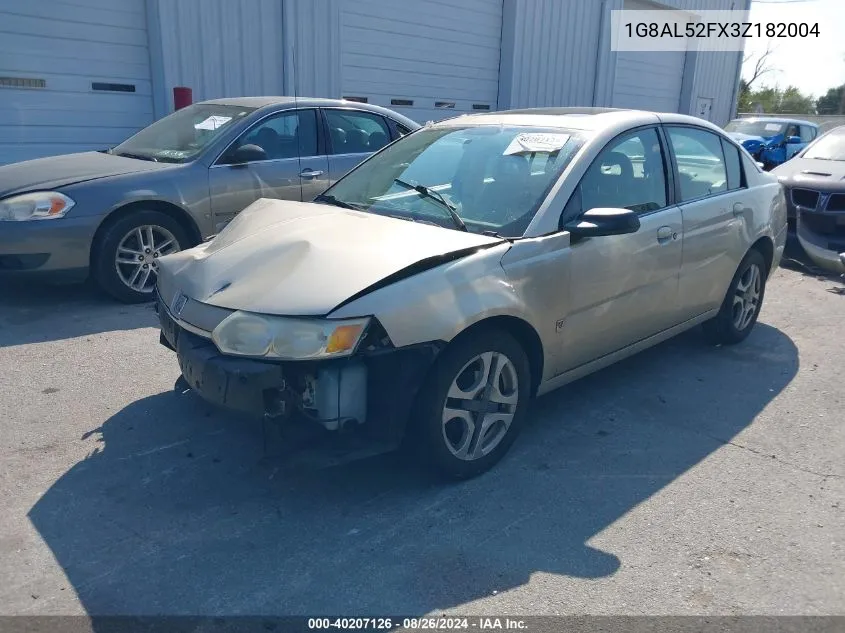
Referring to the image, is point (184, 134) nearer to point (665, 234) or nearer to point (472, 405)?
point (665, 234)

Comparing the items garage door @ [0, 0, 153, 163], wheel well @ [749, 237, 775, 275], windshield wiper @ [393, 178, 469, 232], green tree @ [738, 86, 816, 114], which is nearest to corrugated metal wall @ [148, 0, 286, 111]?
garage door @ [0, 0, 153, 163]

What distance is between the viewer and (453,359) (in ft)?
10.2

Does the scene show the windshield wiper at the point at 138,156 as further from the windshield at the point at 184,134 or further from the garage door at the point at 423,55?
the garage door at the point at 423,55

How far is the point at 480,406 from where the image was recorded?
3.32 m

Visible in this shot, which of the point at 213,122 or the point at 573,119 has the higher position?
the point at 573,119

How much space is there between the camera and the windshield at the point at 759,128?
16.9m

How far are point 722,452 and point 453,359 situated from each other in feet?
5.38

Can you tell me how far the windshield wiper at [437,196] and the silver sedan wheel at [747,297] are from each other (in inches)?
99.0

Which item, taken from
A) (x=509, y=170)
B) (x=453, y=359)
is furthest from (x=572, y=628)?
(x=509, y=170)

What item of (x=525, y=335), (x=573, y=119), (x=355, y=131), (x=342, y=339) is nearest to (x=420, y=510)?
(x=342, y=339)

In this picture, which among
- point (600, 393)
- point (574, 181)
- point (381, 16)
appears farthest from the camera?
point (381, 16)

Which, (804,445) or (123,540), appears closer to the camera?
(123,540)

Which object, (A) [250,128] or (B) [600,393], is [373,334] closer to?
(B) [600,393]

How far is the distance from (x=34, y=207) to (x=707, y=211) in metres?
4.67
